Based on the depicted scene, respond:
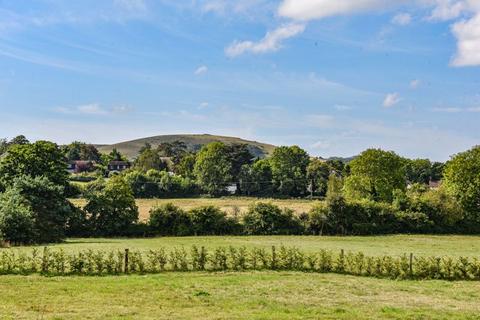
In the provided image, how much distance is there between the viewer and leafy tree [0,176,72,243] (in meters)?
47.5

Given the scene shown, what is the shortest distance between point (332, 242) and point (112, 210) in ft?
86.8

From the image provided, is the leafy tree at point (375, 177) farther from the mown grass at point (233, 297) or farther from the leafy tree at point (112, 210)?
the mown grass at point (233, 297)

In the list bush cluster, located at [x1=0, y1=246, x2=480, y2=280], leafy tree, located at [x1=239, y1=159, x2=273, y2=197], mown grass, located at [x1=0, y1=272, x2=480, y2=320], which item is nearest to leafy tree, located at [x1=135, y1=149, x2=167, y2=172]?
leafy tree, located at [x1=239, y1=159, x2=273, y2=197]

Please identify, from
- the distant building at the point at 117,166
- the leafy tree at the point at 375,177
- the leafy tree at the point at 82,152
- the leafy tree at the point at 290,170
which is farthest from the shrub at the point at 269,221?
the leafy tree at the point at 82,152

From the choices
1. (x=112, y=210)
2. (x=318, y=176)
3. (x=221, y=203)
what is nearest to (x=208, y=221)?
(x=112, y=210)

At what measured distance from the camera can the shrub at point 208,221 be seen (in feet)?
210

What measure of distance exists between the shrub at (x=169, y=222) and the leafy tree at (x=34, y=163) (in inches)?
484

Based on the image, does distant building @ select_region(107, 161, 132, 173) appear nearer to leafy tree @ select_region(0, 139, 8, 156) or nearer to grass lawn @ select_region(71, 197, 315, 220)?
leafy tree @ select_region(0, 139, 8, 156)

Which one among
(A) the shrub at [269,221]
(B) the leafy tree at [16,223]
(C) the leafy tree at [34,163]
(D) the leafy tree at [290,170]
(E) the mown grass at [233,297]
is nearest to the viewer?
(E) the mown grass at [233,297]

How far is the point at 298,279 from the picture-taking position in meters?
27.1

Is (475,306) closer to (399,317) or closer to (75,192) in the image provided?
(399,317)

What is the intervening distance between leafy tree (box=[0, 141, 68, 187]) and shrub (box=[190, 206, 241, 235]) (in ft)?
56.0

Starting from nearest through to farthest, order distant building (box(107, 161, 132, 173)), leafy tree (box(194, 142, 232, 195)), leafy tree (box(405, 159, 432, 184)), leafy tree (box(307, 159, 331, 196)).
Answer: leafy tree (box(194, 142, 232, 195)) < leafy tree (box(307, 159, 331, 196)) < leafy tree (box(405, 159, 432, 184)) < distant building (box(107, 161, 132, 173))

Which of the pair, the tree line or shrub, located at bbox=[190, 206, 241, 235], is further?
shrub, located at bbox=[190, 206, 241, 235]
